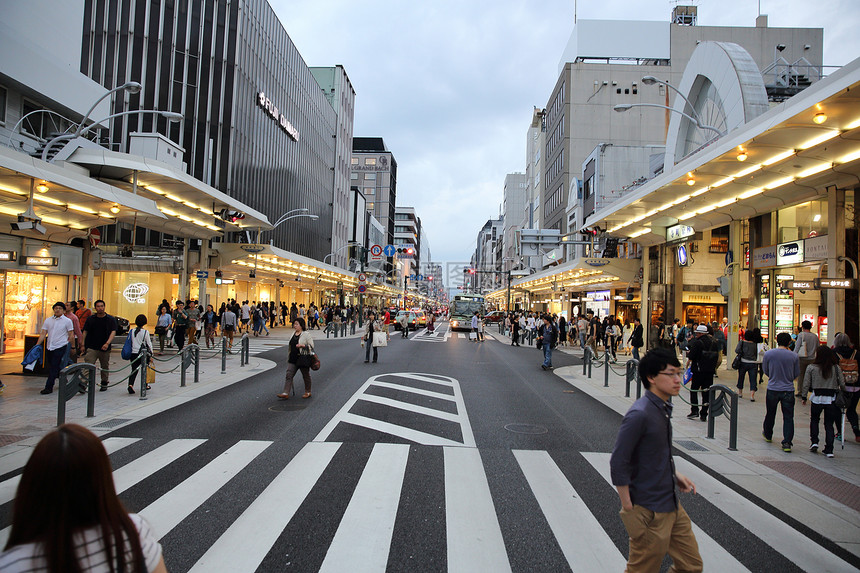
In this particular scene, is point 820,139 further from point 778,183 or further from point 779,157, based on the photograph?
point 778,183

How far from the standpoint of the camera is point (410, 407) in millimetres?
10297

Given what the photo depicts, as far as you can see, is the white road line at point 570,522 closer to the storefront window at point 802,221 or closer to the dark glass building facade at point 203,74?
the storefront window at point 802,221

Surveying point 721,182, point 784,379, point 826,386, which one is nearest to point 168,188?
point 721,182

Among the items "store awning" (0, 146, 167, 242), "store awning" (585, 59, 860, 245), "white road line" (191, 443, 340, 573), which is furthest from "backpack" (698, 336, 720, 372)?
"store awning" (0, 146, 167, 242)

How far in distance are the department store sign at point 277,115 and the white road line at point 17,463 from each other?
131 ft

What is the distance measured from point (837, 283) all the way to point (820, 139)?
11.1 ft

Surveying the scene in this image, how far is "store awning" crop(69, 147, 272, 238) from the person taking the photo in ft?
54.9

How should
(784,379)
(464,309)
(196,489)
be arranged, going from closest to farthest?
1. (196,489)
2. (784,379)
3. (464,309)

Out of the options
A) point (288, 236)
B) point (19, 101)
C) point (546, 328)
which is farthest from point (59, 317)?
point (288, 236)

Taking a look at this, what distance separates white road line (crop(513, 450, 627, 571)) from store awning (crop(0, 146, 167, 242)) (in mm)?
11787

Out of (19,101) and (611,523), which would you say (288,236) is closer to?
(19,101)

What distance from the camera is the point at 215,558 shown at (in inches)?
159

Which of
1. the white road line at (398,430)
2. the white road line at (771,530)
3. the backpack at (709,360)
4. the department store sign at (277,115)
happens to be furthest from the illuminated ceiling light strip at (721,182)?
the department store sign at (277,115)

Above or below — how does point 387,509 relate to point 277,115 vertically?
below
